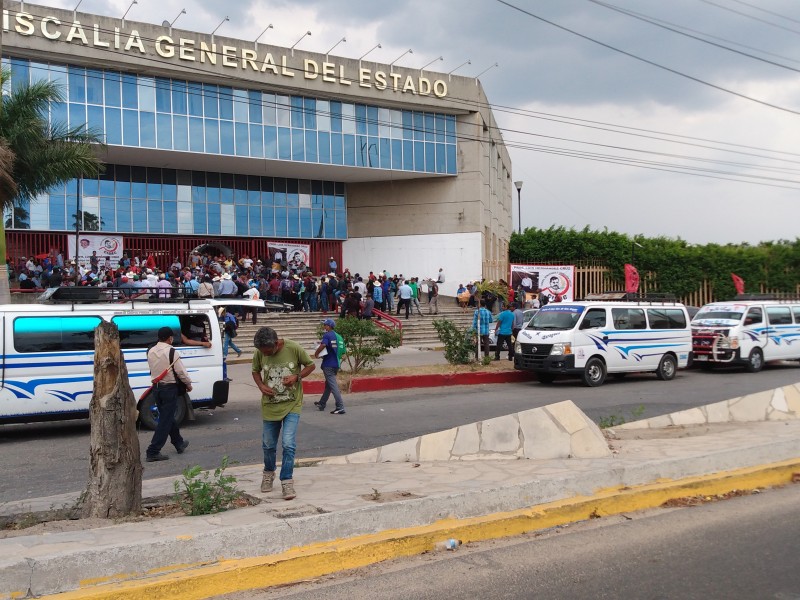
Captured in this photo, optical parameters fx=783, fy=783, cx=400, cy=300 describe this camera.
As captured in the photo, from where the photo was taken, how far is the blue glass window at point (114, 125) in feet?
108

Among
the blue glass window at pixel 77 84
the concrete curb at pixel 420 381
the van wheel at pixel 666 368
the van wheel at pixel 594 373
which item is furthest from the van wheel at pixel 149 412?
the blue glass window at pixel 77 84

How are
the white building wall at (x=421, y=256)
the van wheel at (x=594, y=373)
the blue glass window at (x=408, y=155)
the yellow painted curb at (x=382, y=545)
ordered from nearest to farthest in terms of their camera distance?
the yellow painted curb at (x=382, y=545)
the van wheel at (x=594, y=373)
the blue glass window at (x=408, y=155)
the white building wall at (x=421, y=256)

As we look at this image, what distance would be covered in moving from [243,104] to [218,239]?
22.7ft

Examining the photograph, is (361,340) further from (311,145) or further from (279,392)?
(311,145)

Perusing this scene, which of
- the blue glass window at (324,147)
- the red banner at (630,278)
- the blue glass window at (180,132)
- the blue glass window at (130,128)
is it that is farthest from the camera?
the blue glass window at (324,147)

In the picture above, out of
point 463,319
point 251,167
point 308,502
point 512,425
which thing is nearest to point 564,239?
point 463,319

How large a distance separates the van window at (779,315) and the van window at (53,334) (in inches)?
714

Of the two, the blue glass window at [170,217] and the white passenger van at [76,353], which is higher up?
the blue glass window at [170,217]

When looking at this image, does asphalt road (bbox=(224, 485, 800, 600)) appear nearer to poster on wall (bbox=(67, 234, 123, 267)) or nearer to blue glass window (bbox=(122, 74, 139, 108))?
blue glass window (bbox=(122, 74, 139, 108))

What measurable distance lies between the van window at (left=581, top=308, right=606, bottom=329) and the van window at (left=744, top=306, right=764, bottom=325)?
558 cm

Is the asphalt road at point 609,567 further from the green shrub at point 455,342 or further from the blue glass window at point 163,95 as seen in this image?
the blue glass window at point 163,95

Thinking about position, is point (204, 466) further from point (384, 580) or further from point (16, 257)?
point (16, 257)

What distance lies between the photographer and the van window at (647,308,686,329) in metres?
19.5

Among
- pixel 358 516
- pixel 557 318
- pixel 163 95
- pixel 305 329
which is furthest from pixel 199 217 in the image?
pixel 358 516
